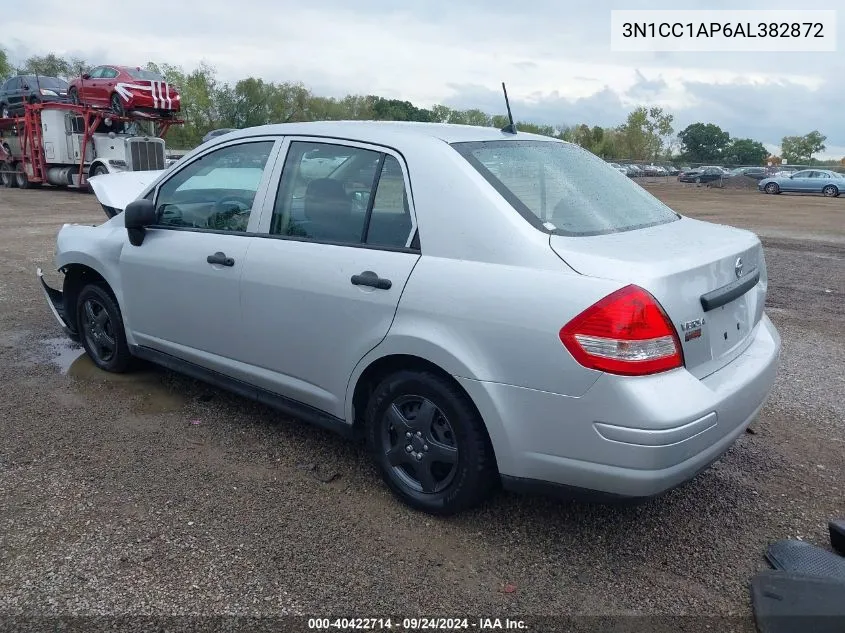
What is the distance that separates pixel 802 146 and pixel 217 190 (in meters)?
105

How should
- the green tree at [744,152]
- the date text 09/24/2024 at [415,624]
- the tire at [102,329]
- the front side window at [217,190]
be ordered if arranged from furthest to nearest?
1. the green tree at [744,152]
2. the tire at [102,329]
3. the front side window at [217,190]
4. the date text 09/24/2024 at [415,624]

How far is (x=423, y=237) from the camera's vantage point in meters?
3.13

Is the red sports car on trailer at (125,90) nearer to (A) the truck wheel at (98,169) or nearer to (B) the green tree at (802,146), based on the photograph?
(A) the truck wheel at (98,169)

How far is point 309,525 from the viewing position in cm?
321

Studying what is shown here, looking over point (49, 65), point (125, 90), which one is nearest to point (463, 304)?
point (125, 90)

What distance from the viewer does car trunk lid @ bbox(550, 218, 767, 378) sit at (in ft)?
8.87

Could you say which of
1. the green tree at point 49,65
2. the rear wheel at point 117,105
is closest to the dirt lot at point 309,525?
the rear wheel at point 117,105

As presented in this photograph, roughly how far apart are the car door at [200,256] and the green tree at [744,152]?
99787mm

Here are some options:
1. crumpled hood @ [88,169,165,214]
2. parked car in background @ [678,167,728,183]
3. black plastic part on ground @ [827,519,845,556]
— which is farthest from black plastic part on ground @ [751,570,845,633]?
parked car in background @ [678,167,728,183]

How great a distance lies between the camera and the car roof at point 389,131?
11.3ft

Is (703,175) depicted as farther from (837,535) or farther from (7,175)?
(837,535)

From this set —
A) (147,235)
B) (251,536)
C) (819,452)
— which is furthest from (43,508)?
(819,452)

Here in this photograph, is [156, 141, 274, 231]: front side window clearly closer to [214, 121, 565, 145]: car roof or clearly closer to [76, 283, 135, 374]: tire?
[214, 121, 565, 145]: car roof

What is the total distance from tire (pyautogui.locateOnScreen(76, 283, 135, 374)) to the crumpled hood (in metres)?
0.81
